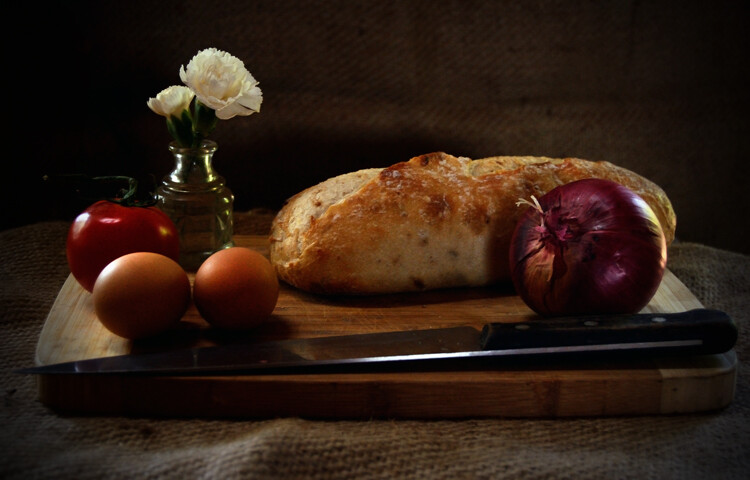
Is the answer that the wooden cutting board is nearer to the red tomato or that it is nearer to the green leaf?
the red tomato

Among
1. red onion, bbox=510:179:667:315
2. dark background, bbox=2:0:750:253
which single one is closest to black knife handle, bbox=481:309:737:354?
red onion, bbox=510:179:667:315

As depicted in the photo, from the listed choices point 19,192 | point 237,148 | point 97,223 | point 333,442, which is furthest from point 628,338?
point 19,192

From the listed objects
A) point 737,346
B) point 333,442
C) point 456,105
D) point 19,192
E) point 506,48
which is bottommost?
point 737,346

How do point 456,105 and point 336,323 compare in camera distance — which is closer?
point 336,323

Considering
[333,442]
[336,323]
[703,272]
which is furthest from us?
[703,272]

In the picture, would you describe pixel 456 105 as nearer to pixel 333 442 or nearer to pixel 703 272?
pixel 703 272

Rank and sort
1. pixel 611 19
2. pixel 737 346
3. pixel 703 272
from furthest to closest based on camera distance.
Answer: pixel 611 19, pixel 703 272, pixel 737 346

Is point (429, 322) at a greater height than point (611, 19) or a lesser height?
lesser
